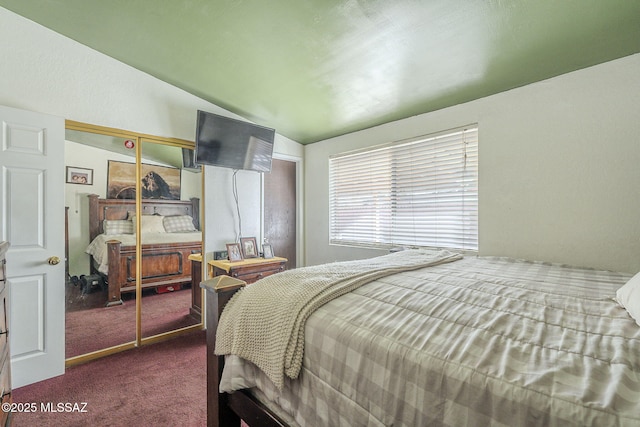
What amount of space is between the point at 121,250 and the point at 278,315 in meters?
2.22

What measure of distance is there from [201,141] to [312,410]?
259 centimetres

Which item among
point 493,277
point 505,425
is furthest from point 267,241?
point 505,425

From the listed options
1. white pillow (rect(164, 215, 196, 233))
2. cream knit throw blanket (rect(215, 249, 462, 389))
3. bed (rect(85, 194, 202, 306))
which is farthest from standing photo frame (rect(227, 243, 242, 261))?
cream knit throw blanket (rect(215, 249, 462, 389))

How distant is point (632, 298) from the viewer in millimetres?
1026

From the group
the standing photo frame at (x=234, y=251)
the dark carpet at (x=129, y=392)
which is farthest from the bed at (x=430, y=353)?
the standing photo frame at (x=234, y=251)

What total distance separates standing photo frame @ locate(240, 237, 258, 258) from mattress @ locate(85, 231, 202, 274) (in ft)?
1.54

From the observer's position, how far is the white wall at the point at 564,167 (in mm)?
1936

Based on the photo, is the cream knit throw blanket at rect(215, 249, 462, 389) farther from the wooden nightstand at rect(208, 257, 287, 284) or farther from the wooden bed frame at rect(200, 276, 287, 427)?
the wooden nightstand at rect(208, 257, 287, 284)

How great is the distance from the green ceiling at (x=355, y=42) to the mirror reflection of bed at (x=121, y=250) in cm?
84

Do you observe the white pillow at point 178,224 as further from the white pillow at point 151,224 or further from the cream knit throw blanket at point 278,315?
the cream knit throw blanket at point 278,315

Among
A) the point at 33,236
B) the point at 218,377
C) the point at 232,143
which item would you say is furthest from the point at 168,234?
the point at 218,377

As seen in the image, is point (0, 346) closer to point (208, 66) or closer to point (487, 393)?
point (487, 393)

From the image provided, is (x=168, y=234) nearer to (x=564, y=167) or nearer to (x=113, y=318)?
(x=113, y=318)

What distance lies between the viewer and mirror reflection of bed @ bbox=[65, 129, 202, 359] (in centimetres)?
236
